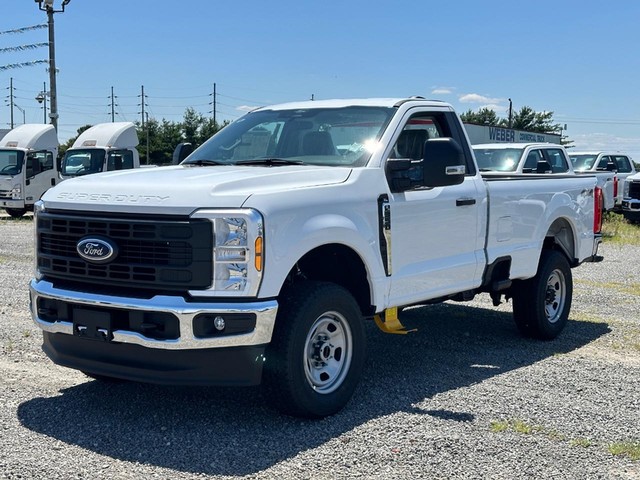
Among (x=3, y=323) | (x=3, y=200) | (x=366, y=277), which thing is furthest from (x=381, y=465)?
(x=3, y=200)

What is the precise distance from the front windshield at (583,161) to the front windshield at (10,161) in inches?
668

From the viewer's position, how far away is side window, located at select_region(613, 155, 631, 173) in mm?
25547

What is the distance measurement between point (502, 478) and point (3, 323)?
575 cm

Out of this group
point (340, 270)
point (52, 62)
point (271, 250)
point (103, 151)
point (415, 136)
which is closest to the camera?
point (271, 250)

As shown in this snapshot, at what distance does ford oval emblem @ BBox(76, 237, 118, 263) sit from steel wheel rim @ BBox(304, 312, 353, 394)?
4.38 feet

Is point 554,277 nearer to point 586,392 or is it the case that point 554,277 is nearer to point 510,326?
point 510,326

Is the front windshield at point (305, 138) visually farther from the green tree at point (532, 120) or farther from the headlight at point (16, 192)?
the green tree at point (532, 120)

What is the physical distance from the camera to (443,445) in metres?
4.87

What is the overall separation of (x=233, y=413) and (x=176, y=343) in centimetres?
92

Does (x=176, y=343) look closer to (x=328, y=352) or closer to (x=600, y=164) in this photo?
(x=328, y=352)

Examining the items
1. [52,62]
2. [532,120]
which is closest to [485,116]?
[532,120]

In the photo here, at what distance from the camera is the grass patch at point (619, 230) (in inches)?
787

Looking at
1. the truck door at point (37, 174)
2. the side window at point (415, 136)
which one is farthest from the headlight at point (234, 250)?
the truck door at point (37, 174)

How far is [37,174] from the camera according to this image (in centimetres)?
2623
